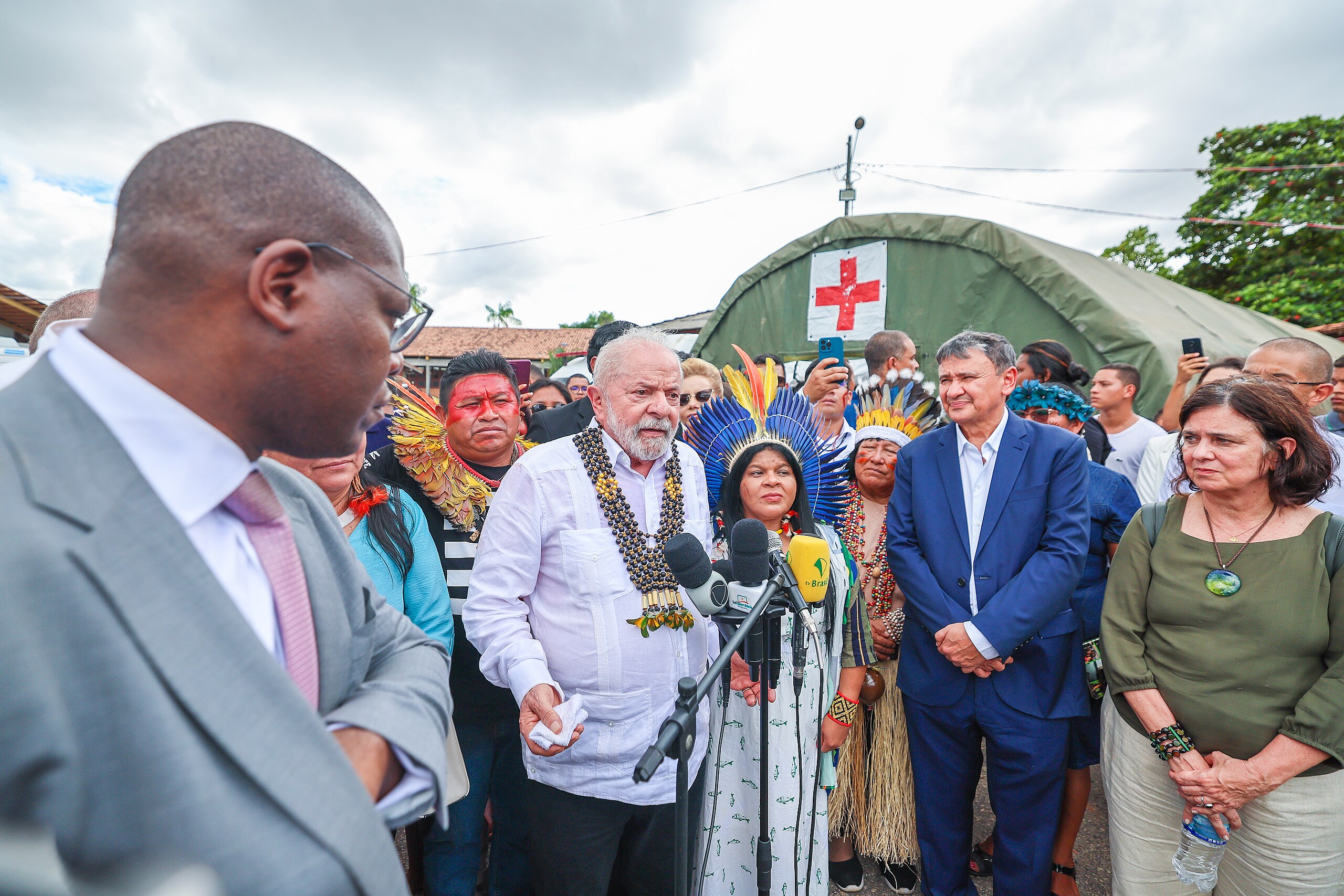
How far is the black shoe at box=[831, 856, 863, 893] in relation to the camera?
326cm

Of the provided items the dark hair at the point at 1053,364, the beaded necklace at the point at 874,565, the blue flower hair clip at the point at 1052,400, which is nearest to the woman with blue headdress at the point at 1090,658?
the blue flower hair clip at the point at 1052,400

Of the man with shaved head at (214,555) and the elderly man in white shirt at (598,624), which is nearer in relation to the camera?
the man with shaved head at (214,555)

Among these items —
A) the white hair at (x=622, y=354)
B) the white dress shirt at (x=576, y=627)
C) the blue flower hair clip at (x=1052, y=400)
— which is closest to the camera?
the white dress shirt at (x=576, y=627)

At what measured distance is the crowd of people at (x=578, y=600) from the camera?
2.14ft

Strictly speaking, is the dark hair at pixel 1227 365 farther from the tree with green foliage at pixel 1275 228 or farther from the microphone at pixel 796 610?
the tree with green foliage at pixel 1275 228

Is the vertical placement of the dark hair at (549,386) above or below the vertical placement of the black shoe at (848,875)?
above

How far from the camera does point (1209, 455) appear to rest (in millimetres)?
2373

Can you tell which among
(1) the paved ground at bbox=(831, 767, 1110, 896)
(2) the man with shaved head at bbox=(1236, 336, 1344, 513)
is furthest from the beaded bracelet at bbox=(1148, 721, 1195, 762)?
(2) the man with shaved head at bbox=(1236, 336, 1344, 513)

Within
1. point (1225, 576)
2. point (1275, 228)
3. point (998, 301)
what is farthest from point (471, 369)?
point (1275, 228)

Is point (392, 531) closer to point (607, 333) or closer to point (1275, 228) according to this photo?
point (607, 333)

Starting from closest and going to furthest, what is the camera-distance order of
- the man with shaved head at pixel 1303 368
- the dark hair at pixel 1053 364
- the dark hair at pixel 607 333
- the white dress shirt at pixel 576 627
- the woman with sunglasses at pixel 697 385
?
the white dress shirt at pixel 576 627, the man with shaved head at pixel 1303 368, the dark hair at pixel 607 333, the woman with sunglasses at pixel 697 385, the dark hair at pixel 1053 364

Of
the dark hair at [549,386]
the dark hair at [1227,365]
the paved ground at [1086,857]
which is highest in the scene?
the dark hair at [1227,365]

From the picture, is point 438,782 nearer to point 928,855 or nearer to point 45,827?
point 45,827

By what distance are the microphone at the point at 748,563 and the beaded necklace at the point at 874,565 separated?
180cm
